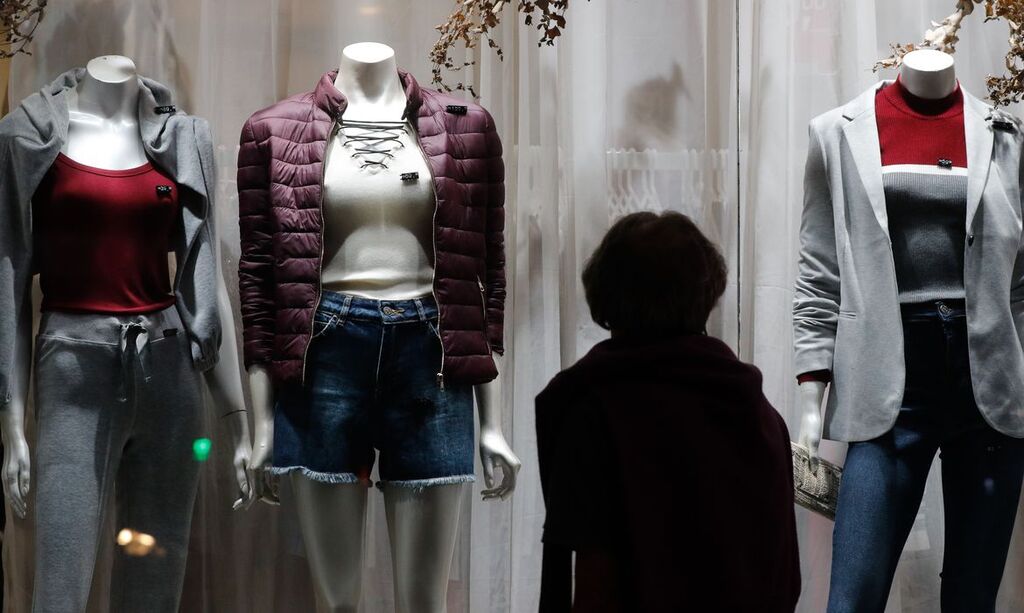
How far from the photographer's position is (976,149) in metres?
2.75

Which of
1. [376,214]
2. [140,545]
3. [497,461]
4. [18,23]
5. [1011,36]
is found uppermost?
[18,23]

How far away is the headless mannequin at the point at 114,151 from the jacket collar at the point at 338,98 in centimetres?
49

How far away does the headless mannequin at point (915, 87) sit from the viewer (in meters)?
2.75

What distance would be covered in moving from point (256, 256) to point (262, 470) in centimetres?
50

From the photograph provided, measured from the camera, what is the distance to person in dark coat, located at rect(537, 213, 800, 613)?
1.85 meters

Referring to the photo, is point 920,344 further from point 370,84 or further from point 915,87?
point 370,84

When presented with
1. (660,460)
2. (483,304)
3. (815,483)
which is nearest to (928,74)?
(815,483)

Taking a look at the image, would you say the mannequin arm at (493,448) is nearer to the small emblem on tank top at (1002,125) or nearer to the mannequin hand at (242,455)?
the mannequin hand at (242,455)

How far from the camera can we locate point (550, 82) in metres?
3.44

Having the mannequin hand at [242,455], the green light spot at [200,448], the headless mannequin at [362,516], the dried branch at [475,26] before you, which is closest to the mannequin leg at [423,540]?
the headless mannequin at [362,516]

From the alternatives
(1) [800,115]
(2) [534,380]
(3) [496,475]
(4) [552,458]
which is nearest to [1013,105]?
(1) [800,115]

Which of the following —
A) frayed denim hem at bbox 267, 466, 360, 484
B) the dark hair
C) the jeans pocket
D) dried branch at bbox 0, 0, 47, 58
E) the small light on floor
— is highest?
dried branch at bbox 0, 0, 47, 58

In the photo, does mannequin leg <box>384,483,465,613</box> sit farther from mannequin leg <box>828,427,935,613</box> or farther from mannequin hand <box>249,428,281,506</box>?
mannequin leg <box>828,427,935,613</box>

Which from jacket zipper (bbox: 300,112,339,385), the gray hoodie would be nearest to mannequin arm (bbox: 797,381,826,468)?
jacket zipper (bbox: 300,112,339,385)
